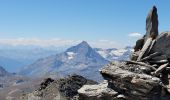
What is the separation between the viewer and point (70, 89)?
107500 millimetres

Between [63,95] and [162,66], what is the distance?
202ft

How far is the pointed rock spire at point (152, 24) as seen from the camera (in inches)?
2034

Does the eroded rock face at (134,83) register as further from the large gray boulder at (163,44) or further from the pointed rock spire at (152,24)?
the pointed rock spire at (152,24)

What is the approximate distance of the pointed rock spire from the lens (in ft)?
169

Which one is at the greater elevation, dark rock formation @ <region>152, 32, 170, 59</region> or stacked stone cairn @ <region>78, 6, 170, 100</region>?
dark rock formation @ <region>152, 32, 170, 59</region>

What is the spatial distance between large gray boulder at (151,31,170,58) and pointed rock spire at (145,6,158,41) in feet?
8.94

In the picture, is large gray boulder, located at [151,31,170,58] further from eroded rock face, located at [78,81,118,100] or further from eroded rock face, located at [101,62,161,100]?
eroded rock face, located at [78,81,118,100]

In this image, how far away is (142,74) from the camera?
4309 centimetres

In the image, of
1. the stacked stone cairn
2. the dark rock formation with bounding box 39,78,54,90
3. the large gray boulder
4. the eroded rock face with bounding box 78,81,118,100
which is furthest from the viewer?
the dark rock formation with bounding box 39,78,54,90

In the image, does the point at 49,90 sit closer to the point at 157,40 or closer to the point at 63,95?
the point at 63,95

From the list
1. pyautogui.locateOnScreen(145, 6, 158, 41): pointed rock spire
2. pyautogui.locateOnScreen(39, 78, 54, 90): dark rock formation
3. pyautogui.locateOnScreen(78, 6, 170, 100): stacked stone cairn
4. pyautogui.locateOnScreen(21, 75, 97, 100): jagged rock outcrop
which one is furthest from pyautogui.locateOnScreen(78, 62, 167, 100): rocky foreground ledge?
pyautogui.locateOnScreen(39, 78, 54, 90): dark rock formation

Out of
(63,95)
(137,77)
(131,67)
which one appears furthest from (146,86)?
(63,95)

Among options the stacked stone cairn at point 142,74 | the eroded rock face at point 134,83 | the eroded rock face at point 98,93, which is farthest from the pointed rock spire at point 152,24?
the eroded rock face at point 98,93

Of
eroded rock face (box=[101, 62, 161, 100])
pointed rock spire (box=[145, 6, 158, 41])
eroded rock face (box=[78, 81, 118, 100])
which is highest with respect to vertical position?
pointed rock spire (box=[145, 6, 158, 41])
